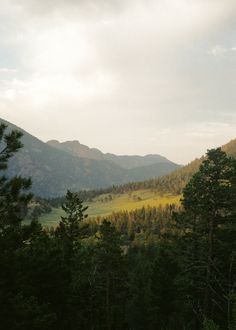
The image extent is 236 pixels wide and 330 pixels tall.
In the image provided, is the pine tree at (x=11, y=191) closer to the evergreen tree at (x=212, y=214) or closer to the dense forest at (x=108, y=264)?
the dense forest at (x=108, y=264)

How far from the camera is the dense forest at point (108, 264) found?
21172mm

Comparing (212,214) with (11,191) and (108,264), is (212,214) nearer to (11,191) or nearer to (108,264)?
(11,191)

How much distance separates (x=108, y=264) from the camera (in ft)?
148

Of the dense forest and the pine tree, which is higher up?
the pine tree

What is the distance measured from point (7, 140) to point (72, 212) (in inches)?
1371

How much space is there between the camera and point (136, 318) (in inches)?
2726

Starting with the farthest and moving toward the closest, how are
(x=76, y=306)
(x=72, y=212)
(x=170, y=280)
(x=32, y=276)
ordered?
(x=72, y=212), (x=170, y=280), (x=76, y=306), (x=32, y=276)

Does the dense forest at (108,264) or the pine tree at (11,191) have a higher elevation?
the pine tree at (11,191)

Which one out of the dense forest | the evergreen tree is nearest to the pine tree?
the dense forest

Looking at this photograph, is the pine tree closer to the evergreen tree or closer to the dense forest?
the dense forest

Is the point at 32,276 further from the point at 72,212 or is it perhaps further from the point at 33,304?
the point at 72,212

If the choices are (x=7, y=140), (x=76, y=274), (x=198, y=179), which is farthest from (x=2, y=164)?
(x=76, y=274)

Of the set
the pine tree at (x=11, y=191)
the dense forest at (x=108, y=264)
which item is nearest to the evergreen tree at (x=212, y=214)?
the dense forest at (x=108, y=264)

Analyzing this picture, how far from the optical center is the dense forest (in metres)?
21.2
